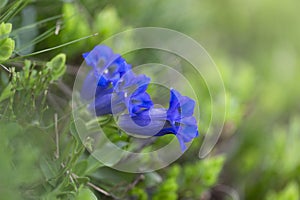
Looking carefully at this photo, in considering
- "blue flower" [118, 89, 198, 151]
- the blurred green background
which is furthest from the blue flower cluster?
the blurred green background

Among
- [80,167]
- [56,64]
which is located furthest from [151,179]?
[56,64]

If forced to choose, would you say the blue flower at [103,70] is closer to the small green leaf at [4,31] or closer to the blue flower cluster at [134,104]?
the blue flower cluster at [134,104]

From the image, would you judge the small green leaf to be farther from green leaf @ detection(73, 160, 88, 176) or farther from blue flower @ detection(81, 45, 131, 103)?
green leaf @ detection(73, 160, 88, 176)

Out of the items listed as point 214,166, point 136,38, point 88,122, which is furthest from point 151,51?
point 88,122

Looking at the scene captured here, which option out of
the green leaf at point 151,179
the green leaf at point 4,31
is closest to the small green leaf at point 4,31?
the green leaf at point 4,31

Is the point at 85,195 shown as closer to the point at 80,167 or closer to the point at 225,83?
the point at 80,167

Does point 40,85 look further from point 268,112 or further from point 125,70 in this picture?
point 268,112
